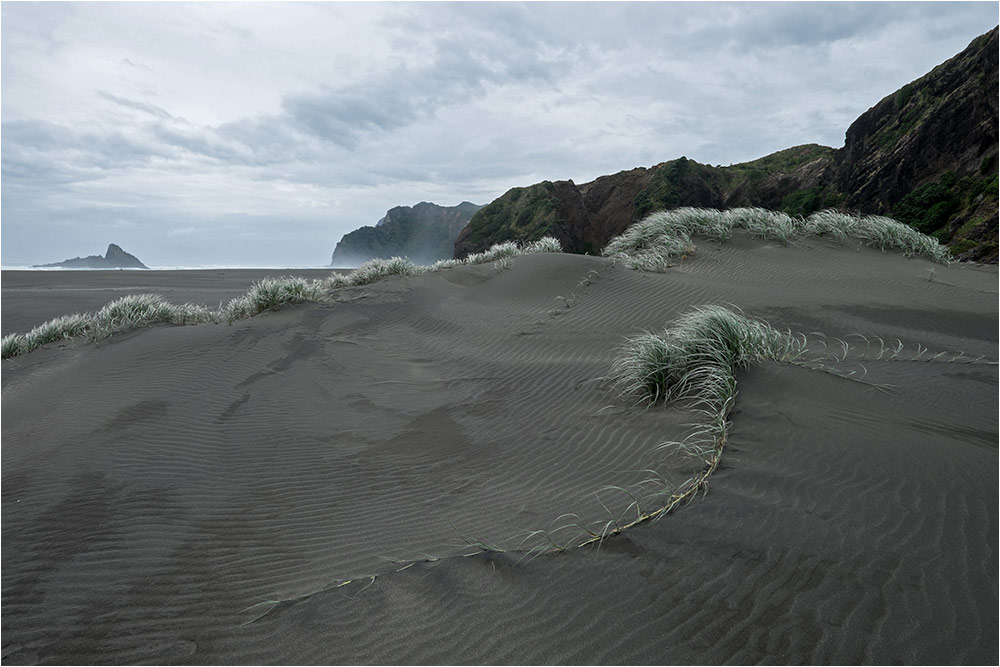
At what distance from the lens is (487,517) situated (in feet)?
8.75

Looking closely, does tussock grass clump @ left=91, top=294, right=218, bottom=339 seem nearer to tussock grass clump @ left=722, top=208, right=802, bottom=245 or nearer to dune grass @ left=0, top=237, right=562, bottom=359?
dune grass @ left=0, top=237, right=562, bottom=359

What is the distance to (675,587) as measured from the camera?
6.57ft

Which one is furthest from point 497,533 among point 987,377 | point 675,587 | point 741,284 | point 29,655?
point 741,284

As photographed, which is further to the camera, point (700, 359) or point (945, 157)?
point (945, 157)

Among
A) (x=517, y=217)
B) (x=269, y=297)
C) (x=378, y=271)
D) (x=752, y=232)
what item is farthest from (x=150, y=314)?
(x=517, y=217)

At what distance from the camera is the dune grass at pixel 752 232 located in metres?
10.6

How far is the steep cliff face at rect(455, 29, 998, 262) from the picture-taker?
16.2 metres

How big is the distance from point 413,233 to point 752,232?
56.7 m

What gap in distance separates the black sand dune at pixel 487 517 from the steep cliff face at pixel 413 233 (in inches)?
2164

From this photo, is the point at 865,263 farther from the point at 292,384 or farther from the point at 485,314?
the point at 292,384

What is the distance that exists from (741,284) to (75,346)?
9076 mm

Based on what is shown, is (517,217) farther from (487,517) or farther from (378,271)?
(487,517)

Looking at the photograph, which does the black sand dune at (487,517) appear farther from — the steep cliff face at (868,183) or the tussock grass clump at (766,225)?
the steep cliff face at (868,183)

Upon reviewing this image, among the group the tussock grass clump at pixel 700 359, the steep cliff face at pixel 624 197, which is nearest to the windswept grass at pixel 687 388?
the tussock grass clump at pixel 700 359
